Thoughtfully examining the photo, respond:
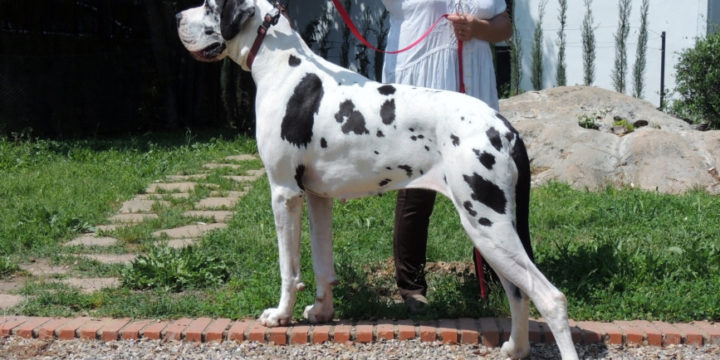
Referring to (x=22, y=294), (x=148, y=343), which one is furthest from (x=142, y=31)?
(x=148, y=343)

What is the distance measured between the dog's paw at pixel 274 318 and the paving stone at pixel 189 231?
224cm

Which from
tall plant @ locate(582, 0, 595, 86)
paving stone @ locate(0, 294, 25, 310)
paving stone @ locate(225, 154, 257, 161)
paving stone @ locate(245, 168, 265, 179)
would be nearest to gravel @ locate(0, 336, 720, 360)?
paving stone @ locate(0, 294, 25, 310)

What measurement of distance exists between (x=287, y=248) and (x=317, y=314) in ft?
1.62

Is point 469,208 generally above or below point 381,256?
above

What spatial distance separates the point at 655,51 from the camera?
14.0 metres

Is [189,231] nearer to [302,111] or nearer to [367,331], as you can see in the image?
[367,331]

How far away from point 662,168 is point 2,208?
6.65 meters

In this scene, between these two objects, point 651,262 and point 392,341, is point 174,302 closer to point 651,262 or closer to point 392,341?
A: point 392,341

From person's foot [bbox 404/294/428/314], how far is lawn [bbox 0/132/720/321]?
0.06 metres

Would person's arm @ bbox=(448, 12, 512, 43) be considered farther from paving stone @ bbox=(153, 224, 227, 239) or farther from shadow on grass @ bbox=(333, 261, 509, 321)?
paving stone @ bbox=(153, 224, 227, 239)

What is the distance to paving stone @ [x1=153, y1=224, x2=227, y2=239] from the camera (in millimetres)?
6938

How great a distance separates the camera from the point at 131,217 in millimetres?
7656

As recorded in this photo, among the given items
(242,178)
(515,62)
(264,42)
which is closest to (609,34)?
(515,62)

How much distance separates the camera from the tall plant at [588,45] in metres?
14.3
